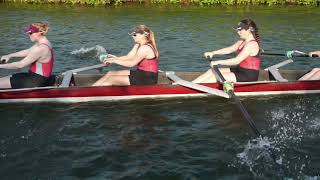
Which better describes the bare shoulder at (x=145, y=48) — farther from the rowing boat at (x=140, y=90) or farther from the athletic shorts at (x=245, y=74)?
the athletic shorts at (x=245, y=74)

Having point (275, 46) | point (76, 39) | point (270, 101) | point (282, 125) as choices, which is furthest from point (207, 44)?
point (282, 125)

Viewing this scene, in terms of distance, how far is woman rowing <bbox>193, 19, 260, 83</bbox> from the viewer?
1294 centimetres

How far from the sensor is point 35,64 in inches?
494

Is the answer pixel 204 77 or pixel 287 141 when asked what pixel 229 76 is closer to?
pixel 204 77

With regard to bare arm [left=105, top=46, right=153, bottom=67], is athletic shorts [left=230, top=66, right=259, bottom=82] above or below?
below

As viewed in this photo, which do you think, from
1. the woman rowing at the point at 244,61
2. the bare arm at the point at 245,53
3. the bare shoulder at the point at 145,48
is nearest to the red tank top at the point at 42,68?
the bare shoulder at the point at 145,48

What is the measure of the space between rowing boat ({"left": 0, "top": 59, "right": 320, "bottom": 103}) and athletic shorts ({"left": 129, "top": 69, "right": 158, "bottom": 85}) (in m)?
0.15

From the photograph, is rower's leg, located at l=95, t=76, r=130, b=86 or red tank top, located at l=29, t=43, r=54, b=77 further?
rower's leg, located at l=95, t=76, r=130, b=86

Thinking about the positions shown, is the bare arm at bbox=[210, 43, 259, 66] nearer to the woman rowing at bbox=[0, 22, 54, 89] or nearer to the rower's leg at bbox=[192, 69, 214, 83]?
the rower's leg at bbox=[192, 69, 214, 83]

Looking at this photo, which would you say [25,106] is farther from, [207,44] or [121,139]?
[207,44]

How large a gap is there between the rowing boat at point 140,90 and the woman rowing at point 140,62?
0.87 ft

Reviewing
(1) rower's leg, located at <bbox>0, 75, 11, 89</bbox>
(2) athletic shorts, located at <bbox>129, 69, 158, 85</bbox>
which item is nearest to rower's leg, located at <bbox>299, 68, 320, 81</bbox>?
(2) athletic shorts, located at <bbox>129, 69, 158, 85</bbox>

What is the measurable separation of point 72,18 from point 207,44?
10431mm

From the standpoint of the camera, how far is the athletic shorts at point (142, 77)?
13148 millimetres
